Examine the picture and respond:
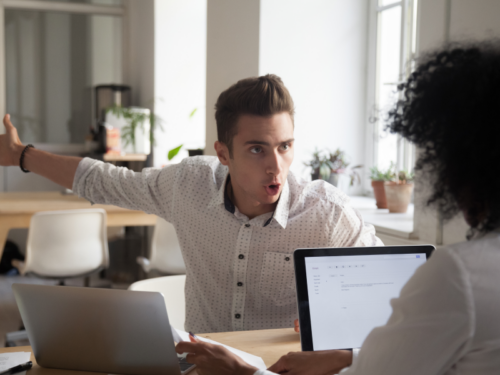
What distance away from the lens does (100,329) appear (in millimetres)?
1069

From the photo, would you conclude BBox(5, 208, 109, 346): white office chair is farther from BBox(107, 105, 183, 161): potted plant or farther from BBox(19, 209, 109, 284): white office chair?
BBox(107, 105, 183, 161): potted plant

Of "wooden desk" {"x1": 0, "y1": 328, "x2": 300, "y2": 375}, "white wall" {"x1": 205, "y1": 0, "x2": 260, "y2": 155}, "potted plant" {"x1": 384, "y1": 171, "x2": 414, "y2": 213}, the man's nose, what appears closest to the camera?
"wooden desk" {"x1": 0, "y1": 328, "x2": 300, "y2": 375}

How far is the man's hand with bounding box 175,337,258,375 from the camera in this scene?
984mm

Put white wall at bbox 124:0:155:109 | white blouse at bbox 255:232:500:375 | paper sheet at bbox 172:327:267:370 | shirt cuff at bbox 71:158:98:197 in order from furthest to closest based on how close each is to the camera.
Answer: white wall at bbox 124:0:155:109, shirt cuff at bbox 71:158:98:197, paper sheet at bbox 172:327:267:370, white blouse at bbox 255:232:500:375

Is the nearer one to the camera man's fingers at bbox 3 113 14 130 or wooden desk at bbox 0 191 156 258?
man's fingers at bbox 3 113 14 130

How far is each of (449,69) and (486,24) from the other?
97 cm

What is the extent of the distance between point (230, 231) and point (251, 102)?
0.40 meters

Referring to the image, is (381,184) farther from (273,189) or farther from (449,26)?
(273,189)

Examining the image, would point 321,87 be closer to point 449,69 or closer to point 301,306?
point 301,306

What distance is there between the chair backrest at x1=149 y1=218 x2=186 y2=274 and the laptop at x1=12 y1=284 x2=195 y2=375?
2192 mm

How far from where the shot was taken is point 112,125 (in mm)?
4570

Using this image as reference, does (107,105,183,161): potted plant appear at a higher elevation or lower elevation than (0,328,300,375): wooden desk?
higher

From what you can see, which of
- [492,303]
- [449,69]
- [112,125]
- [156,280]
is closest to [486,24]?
[449,69]

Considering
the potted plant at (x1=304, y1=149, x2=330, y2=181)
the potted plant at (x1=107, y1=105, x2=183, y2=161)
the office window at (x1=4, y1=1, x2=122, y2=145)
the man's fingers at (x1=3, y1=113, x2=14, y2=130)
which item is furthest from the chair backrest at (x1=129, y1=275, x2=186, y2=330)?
the office window at (x1=4, y1=1, x2=122, y2=145)
